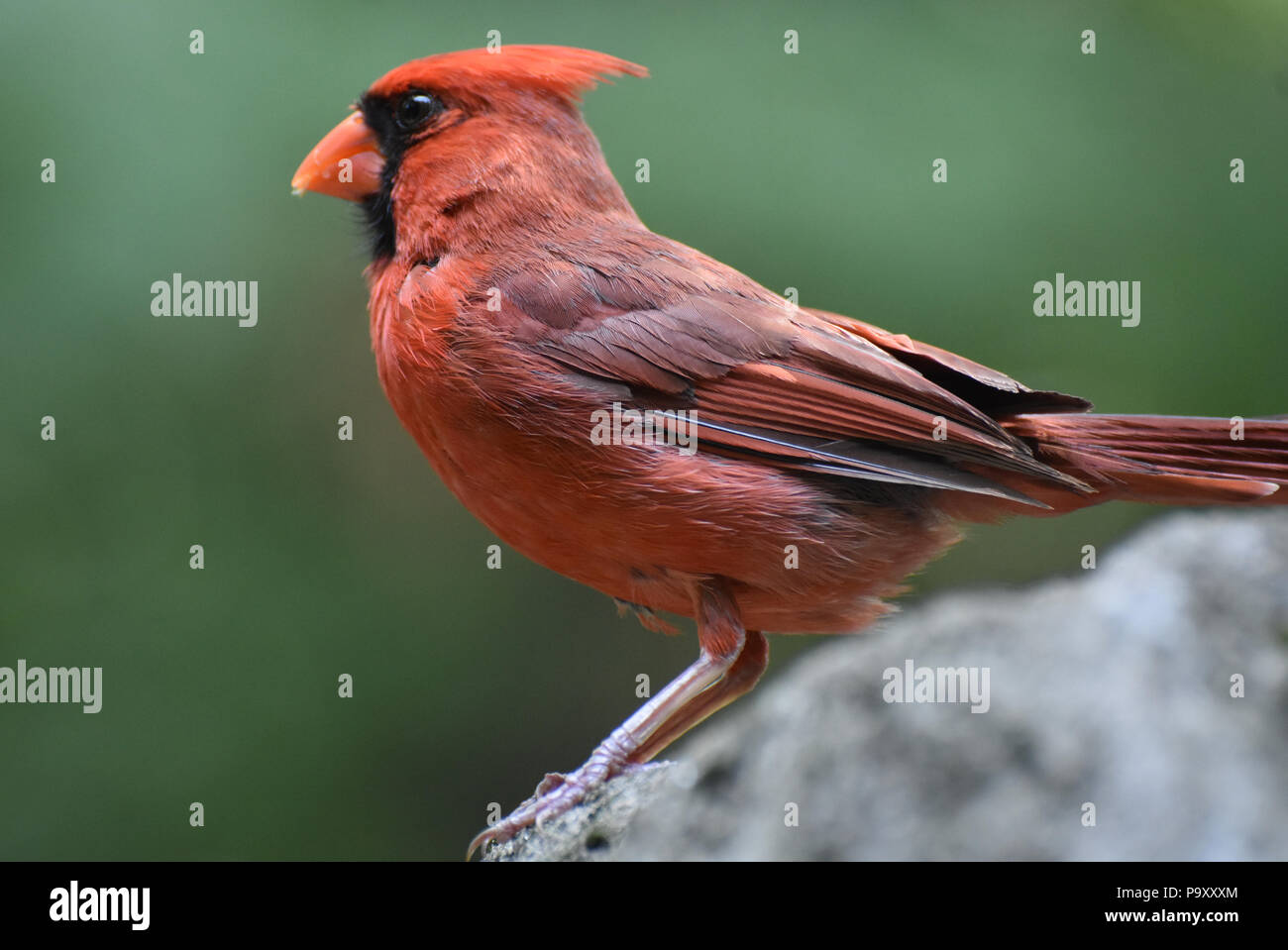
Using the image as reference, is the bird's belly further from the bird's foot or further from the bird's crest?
the bird's crest

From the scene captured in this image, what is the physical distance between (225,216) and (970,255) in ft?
7.20

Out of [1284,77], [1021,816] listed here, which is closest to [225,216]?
[1021,816]

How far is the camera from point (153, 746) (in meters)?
3.42

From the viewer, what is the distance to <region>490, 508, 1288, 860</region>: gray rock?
81.1 inches

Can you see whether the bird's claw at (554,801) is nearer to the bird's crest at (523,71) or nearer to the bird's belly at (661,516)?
the bird's belly at (661,516)

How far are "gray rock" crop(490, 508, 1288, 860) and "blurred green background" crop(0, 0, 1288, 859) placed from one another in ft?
2.76

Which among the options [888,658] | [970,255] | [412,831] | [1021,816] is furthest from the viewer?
[412,831]

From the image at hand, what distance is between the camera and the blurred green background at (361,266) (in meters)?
3.39

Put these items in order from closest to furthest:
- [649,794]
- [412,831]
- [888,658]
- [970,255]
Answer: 1. [649,794]
2. [888,658]
3. [970,255]
4. [412,831]

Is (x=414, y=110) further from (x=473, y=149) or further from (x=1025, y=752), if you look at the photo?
(x=1025, y=752)

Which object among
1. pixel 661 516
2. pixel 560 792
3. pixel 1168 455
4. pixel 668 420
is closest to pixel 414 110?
pixel 668 420

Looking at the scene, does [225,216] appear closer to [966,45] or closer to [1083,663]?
[966,45]

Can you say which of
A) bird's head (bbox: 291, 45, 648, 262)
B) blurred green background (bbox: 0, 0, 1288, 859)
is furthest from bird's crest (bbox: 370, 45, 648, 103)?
blurred green background (bbox: 0, 0, 1288, 859)

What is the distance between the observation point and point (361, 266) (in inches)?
145
